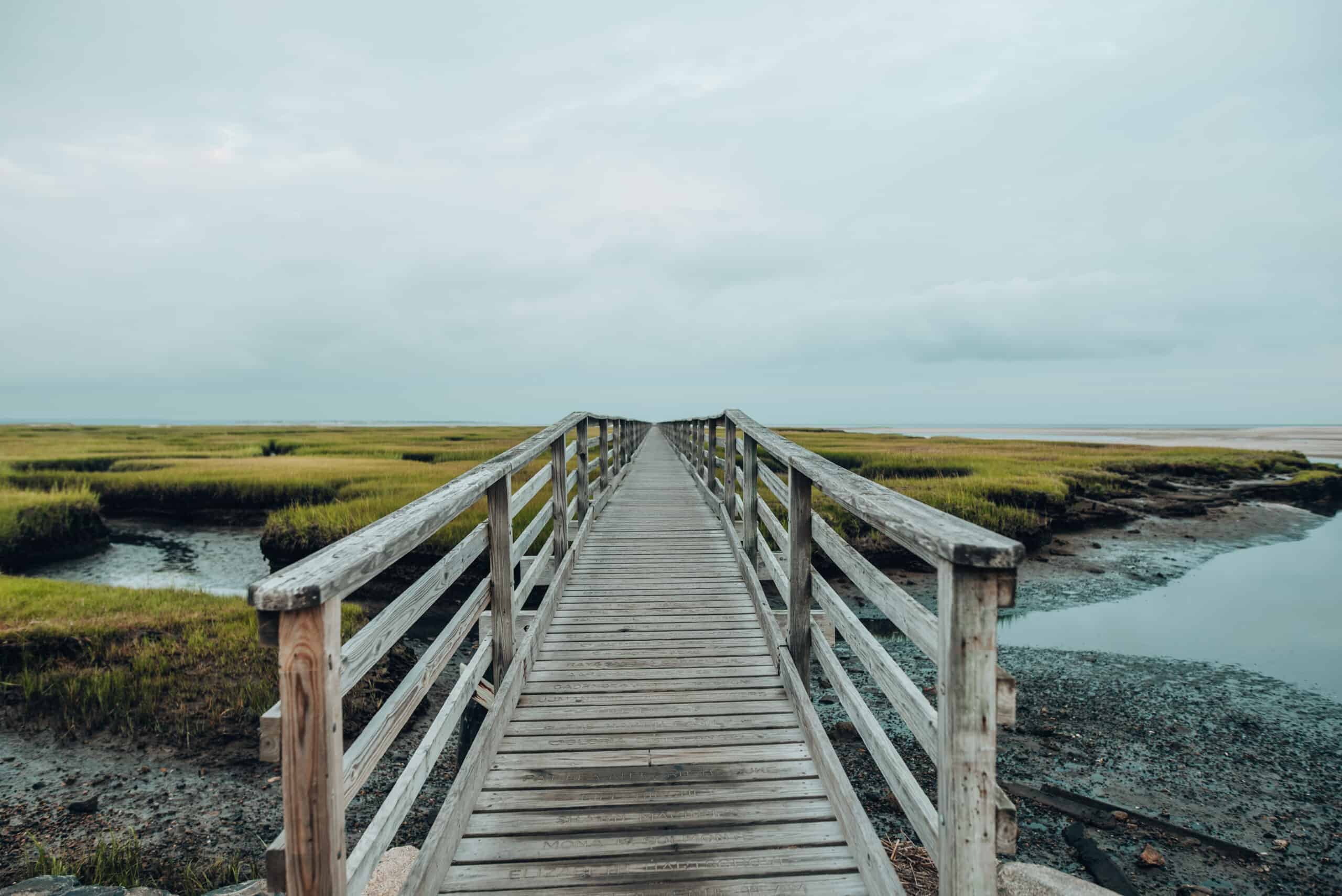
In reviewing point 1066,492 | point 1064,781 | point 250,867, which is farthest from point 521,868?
point 1066,492

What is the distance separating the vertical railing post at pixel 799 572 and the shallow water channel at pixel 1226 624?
6.14m

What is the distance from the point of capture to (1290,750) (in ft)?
18.7

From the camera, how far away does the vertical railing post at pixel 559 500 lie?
215 inches

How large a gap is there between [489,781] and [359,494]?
42.1 ft

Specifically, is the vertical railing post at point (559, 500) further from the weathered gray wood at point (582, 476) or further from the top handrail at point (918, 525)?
the top handrail at point (918, 525)

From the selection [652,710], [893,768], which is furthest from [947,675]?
[652,710]

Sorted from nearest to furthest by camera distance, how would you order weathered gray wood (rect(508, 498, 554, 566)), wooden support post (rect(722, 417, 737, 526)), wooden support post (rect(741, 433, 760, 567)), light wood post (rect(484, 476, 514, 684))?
light wood post (rect(484, 476, 514, 684)) < weathered gray wood (rect(508, 498, 554, 566)) < wooden support post (rect(741, 433, 760, 567)) < wooden support post (rect(722, 417, 737, 526))

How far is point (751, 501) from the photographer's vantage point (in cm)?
570

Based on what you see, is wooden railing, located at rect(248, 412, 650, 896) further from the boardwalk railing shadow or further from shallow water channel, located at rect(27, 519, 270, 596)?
shallow water channel, located at rect(27, 519, 270, 596)

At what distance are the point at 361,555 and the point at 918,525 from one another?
61.3 inches

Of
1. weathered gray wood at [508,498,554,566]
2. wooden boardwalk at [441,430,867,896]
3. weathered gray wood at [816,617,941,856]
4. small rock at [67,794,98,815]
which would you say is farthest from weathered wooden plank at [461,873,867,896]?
small rock at [67,794,98,815]

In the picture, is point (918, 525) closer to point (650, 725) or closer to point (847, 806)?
point (847, 806)

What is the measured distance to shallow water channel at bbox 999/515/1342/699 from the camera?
809cm

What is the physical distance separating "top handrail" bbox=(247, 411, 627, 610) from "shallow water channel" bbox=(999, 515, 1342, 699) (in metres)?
8.21
